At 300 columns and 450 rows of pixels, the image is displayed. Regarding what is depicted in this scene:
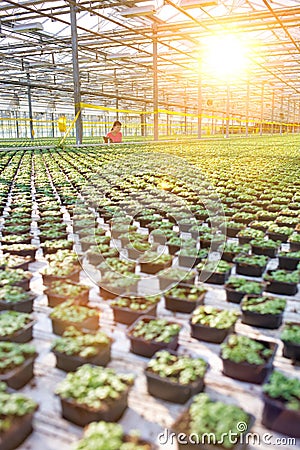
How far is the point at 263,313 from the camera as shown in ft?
9.55

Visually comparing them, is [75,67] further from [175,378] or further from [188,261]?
[175,378]

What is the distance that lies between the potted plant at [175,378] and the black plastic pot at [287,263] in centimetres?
212

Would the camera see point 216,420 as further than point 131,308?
No

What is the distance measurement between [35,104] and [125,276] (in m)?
43.0

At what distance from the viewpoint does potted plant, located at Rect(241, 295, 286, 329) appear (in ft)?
9.61

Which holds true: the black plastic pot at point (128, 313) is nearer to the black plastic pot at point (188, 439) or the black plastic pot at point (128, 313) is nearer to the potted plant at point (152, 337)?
→ the potted plant at point (152, 337)

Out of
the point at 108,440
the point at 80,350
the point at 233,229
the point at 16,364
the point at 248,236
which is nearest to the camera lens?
the point at 108,440

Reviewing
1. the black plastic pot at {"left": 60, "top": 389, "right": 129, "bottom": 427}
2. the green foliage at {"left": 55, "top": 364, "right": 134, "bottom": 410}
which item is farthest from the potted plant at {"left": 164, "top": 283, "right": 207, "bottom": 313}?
the black plastic pot at {"left": 60, "top": 389, "right": 129, "bottom": 427}

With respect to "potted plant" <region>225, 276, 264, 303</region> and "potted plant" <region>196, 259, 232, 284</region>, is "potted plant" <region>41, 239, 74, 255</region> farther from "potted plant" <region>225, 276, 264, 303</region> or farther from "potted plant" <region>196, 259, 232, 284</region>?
"potted plant" <region>225, 276, 264, 303</region>

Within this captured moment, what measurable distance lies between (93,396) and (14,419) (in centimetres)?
40

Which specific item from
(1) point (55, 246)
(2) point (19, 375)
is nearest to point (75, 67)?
(1) point (55, 246)

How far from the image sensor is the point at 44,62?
22812 millimetres

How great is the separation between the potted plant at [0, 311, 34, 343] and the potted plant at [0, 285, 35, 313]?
0.64 feet

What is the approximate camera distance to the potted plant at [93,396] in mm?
2006
